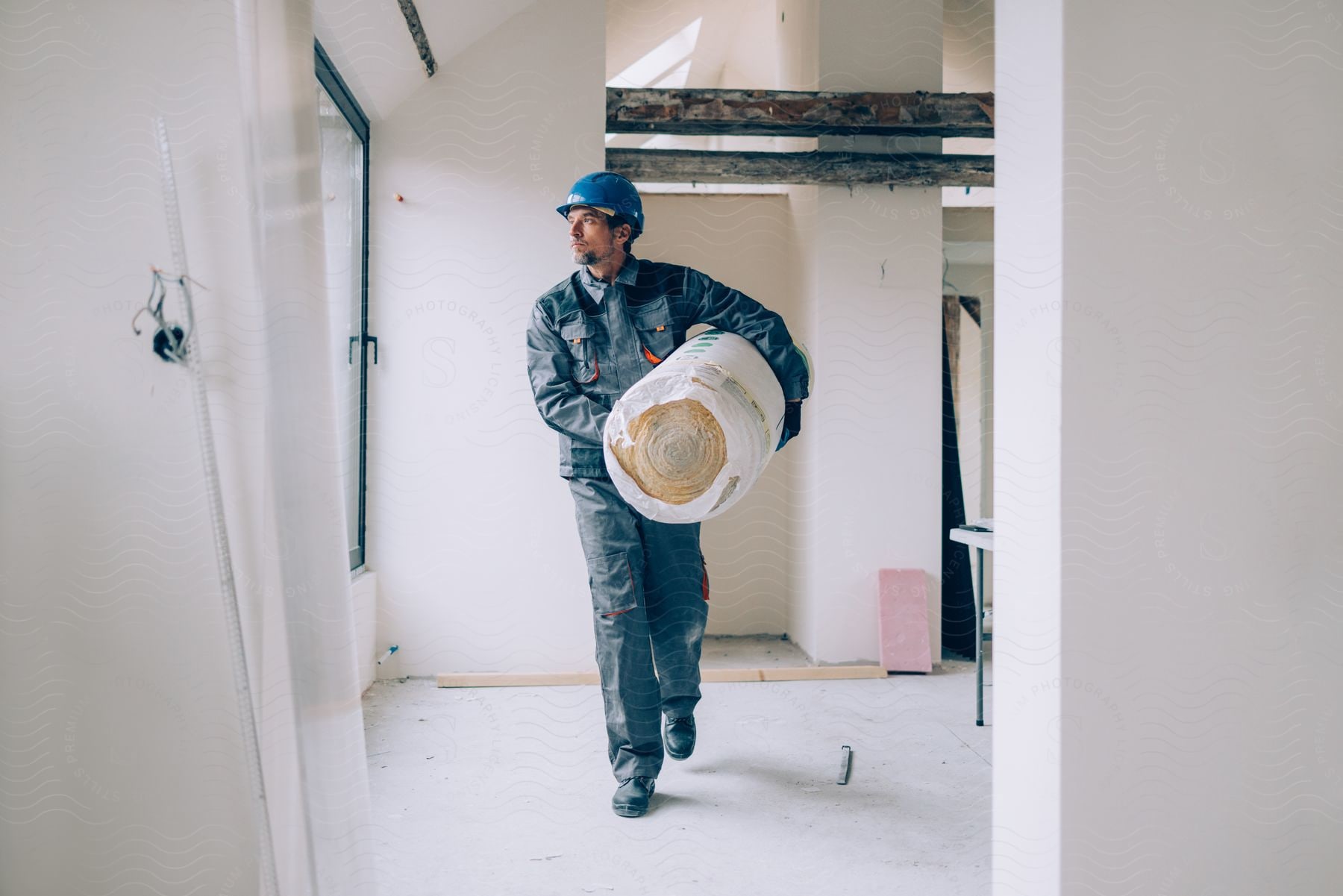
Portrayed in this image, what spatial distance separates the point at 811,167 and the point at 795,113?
9.1 inches

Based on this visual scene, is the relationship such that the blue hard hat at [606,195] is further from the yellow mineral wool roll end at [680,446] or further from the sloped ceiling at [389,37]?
the sloped ceiling at [389,37]

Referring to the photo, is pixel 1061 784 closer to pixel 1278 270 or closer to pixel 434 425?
pixel 1278 270

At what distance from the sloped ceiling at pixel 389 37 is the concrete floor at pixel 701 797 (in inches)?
84.1

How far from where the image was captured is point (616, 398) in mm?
2281

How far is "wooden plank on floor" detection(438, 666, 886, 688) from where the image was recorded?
3307mm

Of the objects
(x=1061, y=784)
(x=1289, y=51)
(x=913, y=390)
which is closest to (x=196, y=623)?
(x=1061, y=784)

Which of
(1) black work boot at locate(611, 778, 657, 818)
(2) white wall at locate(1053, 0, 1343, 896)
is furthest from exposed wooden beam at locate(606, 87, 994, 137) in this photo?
(1) black work boot at locate(611, 778, 657, 818)

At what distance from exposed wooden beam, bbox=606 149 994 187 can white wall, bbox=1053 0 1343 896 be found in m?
2.28

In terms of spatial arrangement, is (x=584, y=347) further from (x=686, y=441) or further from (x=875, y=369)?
(x=875, y=369)

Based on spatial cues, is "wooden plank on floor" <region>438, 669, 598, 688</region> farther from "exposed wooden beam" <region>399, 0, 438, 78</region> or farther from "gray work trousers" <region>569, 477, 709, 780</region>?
"exposed wooden beam" <region>399, 0, 438, 78</region>

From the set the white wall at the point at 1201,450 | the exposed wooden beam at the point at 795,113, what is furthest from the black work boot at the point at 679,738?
the exposed wooden beam at the point at 795,113

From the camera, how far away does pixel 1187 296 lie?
1438mm

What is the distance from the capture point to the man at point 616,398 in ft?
7.29

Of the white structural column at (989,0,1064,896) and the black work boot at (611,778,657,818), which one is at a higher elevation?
the white structural column at (989,0,1064,896)
